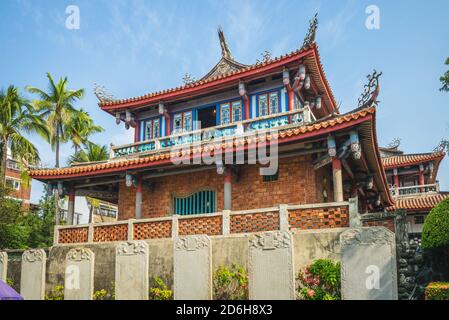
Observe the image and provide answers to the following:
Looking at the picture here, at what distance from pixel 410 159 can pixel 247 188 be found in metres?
19.5

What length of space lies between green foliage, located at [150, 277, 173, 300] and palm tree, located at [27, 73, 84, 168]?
66.3ft

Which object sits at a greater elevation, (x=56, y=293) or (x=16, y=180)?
(x=16, y=180)

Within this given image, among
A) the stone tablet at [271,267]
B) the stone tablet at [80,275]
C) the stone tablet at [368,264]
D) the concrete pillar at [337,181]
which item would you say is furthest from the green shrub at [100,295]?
the concrete pillar at [337,181]

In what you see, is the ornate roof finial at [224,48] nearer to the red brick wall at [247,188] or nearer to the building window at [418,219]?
the red brick wall at [247,188]

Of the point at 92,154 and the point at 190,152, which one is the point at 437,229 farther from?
the point at 92,154

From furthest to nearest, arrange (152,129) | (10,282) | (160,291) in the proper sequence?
(152,129)
(10,282)
(160,291)

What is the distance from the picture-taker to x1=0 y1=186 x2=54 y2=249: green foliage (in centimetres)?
2195

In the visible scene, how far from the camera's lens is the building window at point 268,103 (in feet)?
48.4

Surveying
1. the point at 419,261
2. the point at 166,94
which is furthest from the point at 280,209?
the point at 166,94

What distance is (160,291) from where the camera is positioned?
981 cm

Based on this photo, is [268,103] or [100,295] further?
[268,103]

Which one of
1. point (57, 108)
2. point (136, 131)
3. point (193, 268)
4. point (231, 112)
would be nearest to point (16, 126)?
point (57, 108)

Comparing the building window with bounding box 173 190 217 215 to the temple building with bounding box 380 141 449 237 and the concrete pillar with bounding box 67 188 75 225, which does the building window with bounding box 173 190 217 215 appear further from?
the temple building with bounding box 380 141 449 237
